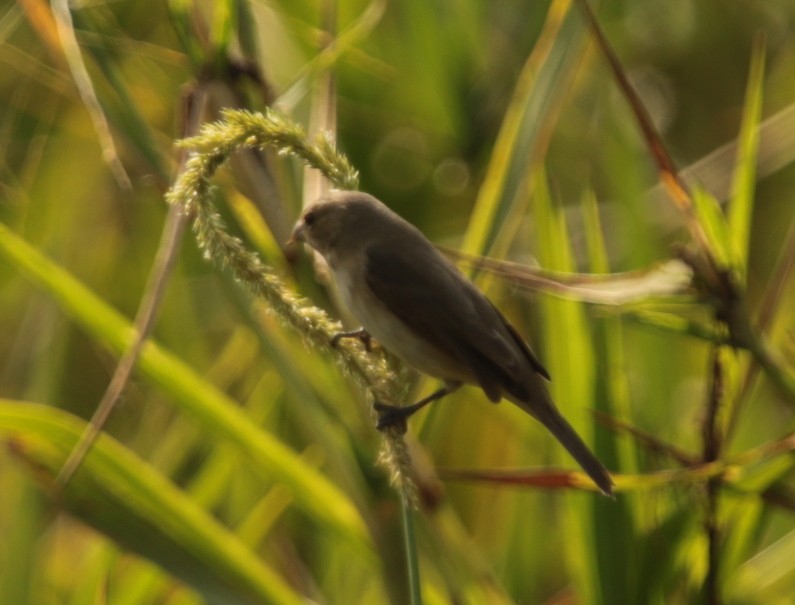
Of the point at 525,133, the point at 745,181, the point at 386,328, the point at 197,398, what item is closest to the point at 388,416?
the point at 197,398

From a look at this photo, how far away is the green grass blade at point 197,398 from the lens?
7.39ft

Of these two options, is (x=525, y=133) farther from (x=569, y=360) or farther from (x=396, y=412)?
(x=396, y=412)

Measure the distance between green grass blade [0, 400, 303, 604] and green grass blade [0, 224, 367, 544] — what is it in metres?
0.15

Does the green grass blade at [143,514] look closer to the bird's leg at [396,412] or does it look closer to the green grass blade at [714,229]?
the bird's leg at [396,412]

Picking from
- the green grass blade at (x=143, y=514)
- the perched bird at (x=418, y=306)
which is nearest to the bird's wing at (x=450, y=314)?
the perched bird at (x=418, y=306)

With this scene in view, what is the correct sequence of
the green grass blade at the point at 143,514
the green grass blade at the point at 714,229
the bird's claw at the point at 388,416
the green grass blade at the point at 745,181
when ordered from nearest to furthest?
the bird's claw at the point at 388,416, the green grass blade at the point at 714,229, the green grass blade at the point at 143,514, the green grass blade at the point at 745,181

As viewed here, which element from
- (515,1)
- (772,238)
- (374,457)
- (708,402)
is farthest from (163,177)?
(772,238)

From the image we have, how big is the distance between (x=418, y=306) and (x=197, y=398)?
21.7 inches

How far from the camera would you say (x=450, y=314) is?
2.58m

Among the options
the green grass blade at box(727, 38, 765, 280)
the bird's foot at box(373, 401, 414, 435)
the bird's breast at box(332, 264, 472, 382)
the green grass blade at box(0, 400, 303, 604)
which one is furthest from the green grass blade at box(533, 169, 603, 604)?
the green grass blade at box(0, 400, 303, 604)

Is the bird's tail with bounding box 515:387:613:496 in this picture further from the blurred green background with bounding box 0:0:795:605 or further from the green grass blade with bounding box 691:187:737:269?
the green grass blade with bounding box 691:187:737:269

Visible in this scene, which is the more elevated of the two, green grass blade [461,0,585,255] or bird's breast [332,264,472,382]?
green grass blade [461,0,585,255]

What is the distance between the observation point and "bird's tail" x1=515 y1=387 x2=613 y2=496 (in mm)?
2191

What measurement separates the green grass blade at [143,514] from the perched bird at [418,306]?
1.61 feet
